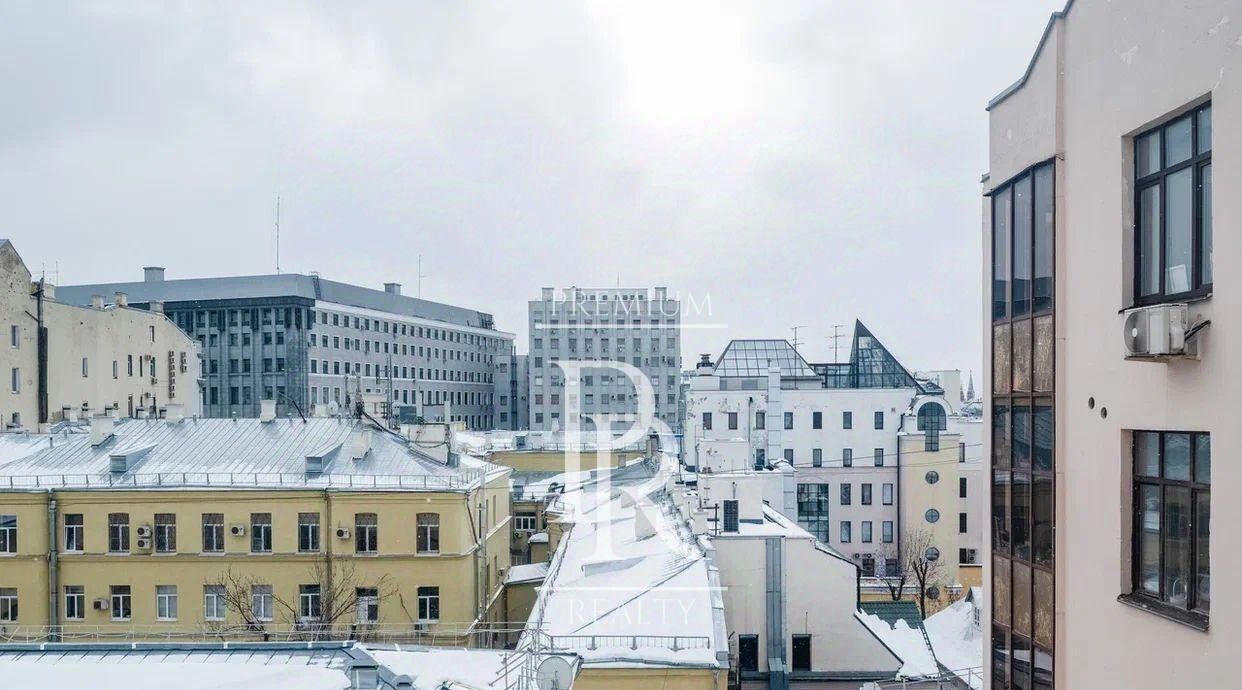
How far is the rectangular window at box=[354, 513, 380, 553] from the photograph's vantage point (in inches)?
900

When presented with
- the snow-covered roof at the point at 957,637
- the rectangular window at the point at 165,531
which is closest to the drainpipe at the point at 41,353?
the rectangular window at the point at 165,531

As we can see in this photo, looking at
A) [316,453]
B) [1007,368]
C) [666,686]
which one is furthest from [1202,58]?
[316,453]

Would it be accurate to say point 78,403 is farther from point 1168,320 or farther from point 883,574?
point 1168,320

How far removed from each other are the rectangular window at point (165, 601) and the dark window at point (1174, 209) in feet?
75.2

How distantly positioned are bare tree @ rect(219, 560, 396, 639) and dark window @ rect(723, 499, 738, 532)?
8.38 meters

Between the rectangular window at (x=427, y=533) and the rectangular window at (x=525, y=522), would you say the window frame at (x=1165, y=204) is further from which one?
the rectangular window at (x=525, y=522)

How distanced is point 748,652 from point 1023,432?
49.6ft

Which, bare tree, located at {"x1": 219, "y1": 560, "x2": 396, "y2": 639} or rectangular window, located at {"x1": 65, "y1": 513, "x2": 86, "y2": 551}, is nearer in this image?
bare tree, located at {"x1": 219, "y1": 560, "x2": 396, "y2": 639}

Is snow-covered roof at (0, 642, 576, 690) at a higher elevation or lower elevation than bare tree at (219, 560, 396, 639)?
higher

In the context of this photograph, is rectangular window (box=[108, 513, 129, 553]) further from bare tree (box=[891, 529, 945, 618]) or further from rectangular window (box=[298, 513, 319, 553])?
bare tree (box=[891, 529, 945, 618])

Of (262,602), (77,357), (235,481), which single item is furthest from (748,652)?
(77,357)

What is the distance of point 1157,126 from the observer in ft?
20.2

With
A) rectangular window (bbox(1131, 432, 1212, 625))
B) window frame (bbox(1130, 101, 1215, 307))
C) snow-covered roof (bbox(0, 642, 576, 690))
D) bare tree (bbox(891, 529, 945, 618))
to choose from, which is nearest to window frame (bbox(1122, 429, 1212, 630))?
rectangular window (bbox(1131, 432, 1212, 625))

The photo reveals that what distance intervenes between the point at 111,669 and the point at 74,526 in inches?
583
